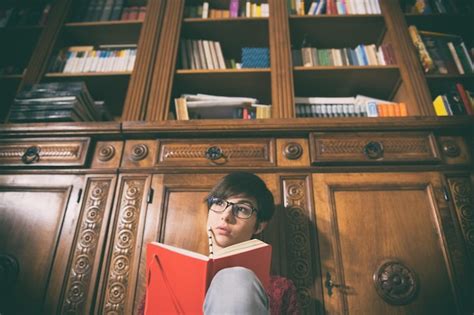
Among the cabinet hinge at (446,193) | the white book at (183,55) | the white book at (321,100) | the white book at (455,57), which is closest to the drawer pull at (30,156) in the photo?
the white book at (183,55)

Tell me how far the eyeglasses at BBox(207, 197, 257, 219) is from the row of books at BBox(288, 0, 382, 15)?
1.39 meters

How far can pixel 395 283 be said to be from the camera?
97 cm

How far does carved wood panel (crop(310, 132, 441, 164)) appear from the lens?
1154 mm

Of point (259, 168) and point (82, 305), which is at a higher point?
point (259, 168)

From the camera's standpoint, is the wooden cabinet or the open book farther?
the wooden cabinet

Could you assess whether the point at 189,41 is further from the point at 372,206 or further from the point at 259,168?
the point at 372,206

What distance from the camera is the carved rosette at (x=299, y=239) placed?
98 centimetres

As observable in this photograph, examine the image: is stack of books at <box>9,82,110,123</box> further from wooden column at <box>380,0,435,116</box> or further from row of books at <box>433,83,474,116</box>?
row of books at <box>433,83,474,116</box>

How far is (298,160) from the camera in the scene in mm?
1184

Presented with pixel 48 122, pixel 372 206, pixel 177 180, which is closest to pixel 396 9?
pixel 372 206

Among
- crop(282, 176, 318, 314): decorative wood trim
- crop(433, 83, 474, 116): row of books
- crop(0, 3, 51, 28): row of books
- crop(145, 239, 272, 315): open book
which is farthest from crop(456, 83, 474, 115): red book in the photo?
crop(0, 3, 51, 28): row of books

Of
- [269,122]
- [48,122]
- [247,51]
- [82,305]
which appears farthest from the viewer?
[247,51]

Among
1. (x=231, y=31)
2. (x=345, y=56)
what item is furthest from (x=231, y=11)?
(x=345, y=56)

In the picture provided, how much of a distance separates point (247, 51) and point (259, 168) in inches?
33.6
